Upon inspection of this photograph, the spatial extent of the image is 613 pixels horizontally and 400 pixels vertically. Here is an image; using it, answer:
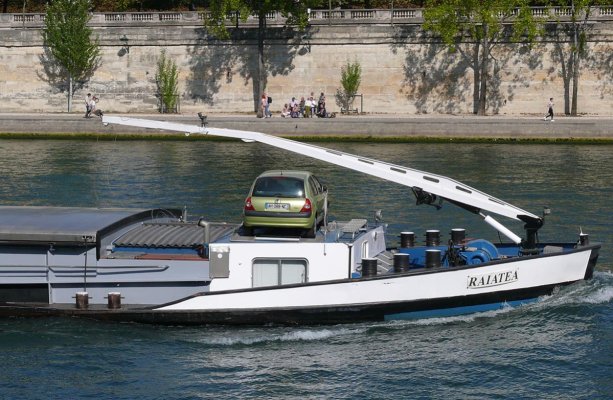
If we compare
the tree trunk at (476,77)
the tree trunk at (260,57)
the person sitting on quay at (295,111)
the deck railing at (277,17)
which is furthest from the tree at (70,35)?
the tree trunk at (476,77)

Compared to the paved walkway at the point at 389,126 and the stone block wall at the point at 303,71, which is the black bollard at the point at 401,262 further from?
the stone block wall at the point at 303,71

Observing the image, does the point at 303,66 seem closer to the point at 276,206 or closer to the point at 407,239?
the point at 407,239

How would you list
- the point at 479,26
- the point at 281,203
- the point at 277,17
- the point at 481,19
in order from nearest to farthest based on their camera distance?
the point at 281,203, the point at 481,19, the point at 479,26, the point at 277,17

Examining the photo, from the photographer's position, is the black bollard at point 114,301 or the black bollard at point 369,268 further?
the black bollard at point 114,301

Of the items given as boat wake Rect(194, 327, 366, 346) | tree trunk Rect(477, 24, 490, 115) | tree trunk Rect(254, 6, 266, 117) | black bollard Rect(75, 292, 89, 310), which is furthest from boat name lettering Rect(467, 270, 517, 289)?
tree trunk Rect(254, 6, 266, 117)

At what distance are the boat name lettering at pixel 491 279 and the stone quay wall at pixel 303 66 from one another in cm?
3897

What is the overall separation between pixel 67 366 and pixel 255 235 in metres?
4.30

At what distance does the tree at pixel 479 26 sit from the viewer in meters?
57.6

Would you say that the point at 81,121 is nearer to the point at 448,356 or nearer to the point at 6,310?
the point at 6,310

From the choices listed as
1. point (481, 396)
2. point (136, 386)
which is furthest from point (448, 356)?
point (136, 386)

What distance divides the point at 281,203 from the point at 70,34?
42535mm

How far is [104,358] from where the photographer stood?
20.4m

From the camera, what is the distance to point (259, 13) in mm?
59688

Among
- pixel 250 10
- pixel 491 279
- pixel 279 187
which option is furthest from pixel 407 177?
pixel 250 10
